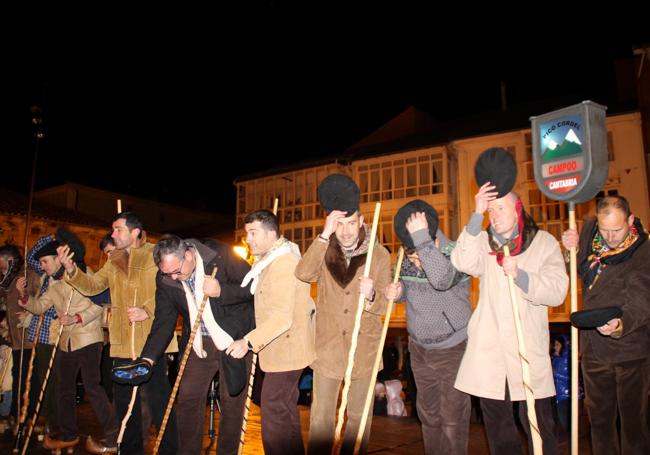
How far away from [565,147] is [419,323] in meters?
1.60

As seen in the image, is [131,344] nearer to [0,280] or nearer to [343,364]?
[343,364]

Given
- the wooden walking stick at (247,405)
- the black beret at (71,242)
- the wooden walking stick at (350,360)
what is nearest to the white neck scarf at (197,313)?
the wooden walking stick at (247,405)

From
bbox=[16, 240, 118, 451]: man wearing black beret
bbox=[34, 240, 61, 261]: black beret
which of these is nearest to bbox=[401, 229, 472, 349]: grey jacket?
bbox=[16, 240, 118, 451]: man wearing black beret

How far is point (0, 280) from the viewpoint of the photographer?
23.6 feet

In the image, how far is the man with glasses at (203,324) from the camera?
425cm

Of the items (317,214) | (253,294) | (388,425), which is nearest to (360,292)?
(253,294)

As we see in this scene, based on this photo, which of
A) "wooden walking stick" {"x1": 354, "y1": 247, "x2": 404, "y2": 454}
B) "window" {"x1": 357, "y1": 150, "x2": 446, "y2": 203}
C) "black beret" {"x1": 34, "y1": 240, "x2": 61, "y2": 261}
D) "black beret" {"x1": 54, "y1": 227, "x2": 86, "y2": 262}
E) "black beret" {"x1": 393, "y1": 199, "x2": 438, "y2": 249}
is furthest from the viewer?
"window" {"x1": 357, "y1": 150, "x2": 446, "y2": 203}

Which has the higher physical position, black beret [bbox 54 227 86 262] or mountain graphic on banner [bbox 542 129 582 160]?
mountain graphic on banner [bbox 542 129 582 160]

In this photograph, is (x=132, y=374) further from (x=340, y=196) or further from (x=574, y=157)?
(x=574, y=157)

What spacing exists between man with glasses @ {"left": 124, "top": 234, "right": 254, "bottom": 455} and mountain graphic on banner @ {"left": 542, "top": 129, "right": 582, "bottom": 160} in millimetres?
2521

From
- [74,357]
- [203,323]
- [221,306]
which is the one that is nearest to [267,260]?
[221,306]

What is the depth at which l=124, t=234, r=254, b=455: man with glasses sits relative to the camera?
14.0ft

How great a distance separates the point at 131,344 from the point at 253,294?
146 centimetres

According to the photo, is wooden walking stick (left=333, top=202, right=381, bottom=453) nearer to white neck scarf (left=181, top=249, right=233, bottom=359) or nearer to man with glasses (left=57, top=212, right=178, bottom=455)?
white neck scarf (left=181, top=249, right=233, bottom=359)
